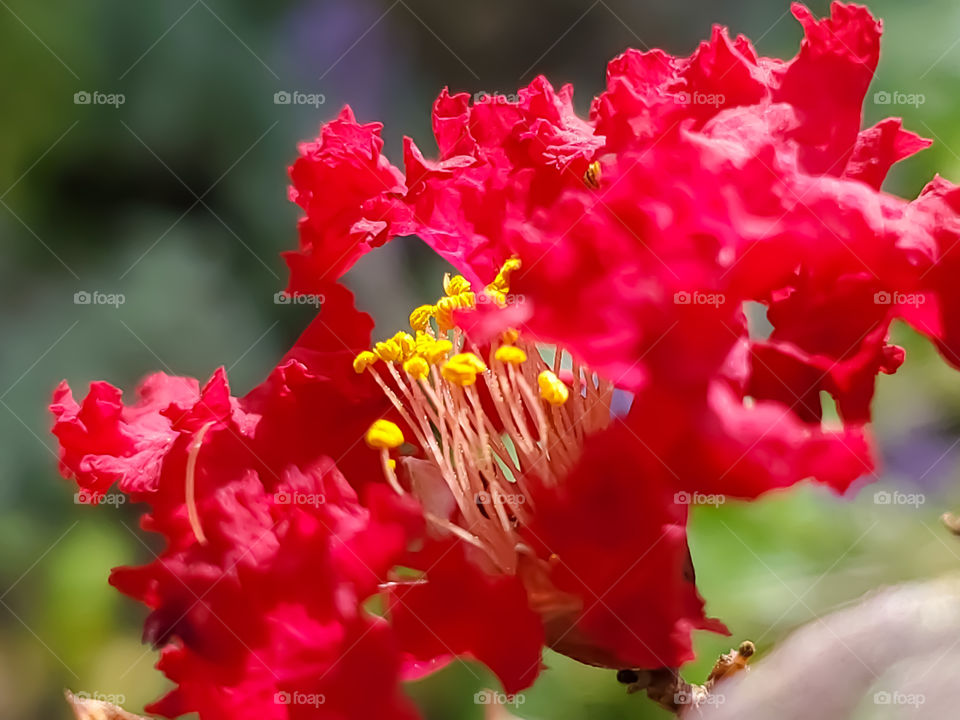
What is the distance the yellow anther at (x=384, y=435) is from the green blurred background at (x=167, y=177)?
0.62m

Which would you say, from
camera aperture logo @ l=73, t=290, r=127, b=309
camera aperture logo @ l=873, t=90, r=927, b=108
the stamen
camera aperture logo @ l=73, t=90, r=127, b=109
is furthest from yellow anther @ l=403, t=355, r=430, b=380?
camera aperture logo @ l=73, t=90, r=127, b=109

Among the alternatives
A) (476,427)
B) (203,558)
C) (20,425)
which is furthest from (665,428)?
(20,425)

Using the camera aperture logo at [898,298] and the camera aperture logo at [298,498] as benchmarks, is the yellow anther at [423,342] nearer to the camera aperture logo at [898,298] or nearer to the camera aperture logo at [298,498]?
the camera aperture logo at [298,498]

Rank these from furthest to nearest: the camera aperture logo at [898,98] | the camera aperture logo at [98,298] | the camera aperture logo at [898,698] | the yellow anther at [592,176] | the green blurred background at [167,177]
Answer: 1. the camera aperture logo at [98,298]
2. the green blurred background at [167,177]
3. the camera aperture logo at [898,98]
4. the yellow anther at [592,176]
5. the camera aperture logo at [898,698]

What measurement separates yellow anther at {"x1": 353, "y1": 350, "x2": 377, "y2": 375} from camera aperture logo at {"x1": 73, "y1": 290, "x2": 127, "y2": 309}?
2.69 ft

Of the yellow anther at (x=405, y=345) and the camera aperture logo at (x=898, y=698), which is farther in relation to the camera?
the yellow anther at (x=405, y=345)

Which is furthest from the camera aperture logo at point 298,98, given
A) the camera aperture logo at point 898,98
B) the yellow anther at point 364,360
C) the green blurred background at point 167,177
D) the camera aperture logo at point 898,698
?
the camera aperture logo at point 898,698

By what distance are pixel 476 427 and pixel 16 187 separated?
0.99 m

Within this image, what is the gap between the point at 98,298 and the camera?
129 cm

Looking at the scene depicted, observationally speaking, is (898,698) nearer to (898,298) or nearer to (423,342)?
(898,298)

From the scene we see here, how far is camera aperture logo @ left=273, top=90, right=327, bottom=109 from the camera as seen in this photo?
1371 mm

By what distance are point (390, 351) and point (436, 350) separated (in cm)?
3

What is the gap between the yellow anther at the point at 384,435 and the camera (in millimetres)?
545

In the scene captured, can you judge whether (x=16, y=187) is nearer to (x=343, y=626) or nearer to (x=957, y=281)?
(x=343, y=626)
